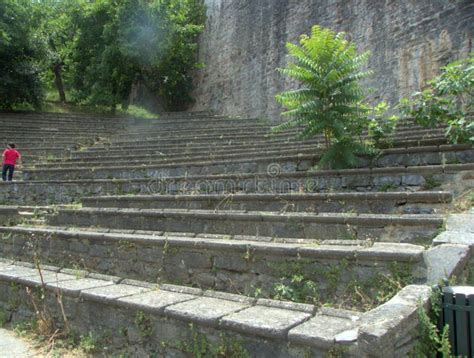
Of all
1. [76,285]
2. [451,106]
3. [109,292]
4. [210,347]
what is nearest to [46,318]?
[76,285]

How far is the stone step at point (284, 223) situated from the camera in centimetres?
381

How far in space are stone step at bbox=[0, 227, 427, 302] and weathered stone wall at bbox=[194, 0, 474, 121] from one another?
8.91 m

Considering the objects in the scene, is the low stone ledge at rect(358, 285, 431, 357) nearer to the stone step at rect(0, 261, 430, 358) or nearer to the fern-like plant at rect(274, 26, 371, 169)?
the stone step at rect(0, 261, 430, 358)

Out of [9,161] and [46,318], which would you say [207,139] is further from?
[46,318]

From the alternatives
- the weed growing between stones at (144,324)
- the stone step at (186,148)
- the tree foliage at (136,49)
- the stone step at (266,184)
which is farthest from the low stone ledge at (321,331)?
the tree foliage at (136,49)

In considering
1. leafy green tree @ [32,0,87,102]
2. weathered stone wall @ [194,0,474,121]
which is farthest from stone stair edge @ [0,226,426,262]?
leafy green tree @ [32,0,87,102]

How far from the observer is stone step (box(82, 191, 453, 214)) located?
14.4 ft

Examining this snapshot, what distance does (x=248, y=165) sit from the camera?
7754mm

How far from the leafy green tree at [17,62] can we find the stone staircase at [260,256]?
14646mm

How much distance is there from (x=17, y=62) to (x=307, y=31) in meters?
14.3

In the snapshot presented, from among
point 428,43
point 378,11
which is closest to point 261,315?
point 428,43

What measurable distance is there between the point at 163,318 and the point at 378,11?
1240 cm

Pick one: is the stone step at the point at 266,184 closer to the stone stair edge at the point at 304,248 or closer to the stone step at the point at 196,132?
the stone stair edge at the point at 304,248

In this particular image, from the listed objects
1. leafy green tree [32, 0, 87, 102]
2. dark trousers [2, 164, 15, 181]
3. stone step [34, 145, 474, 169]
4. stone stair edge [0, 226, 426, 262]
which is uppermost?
leafy green tree [32, 0, 87, 102]
